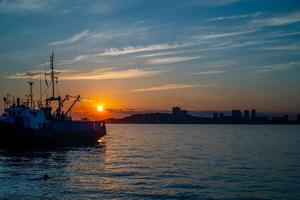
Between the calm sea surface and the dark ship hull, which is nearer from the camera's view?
the calm sea surface

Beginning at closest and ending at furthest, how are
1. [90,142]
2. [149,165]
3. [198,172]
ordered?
[198,172], [149,165], [90,142]

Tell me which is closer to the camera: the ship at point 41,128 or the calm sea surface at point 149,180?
the calm sea surface at point 149,180

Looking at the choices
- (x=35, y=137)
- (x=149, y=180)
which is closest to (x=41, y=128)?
(x=35, y=137)

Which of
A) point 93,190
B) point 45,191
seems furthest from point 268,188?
point 45,191

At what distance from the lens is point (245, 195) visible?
28297 millimetres

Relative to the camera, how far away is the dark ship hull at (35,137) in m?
61.3

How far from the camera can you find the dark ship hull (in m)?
61.3

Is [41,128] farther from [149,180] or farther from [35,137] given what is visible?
[149,180]

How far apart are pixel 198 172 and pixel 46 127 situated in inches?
1364

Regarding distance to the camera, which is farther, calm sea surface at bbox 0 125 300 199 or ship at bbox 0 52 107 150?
ship at bbox 0 52 107 150

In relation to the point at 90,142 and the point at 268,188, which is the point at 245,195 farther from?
the point at 90,142

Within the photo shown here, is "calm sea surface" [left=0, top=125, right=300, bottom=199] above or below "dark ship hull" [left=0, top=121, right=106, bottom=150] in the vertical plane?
below

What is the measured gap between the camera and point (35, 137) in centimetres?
6350

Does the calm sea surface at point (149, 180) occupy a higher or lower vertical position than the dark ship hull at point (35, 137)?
lower
